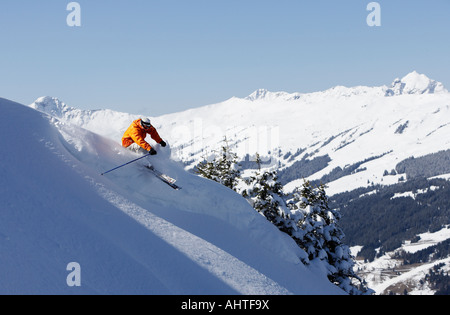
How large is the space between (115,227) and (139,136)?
5.17 metres

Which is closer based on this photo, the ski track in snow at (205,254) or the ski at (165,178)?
the ski track in snow at (205,254)

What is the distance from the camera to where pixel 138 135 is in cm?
1588

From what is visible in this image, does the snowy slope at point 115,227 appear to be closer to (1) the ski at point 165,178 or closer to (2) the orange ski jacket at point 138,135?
(1) the ski at point 165,178

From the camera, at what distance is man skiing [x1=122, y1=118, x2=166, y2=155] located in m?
15.7

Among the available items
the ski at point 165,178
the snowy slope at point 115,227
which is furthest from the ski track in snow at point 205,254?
the ski at point 165,178

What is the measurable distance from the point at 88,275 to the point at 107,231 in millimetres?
1978

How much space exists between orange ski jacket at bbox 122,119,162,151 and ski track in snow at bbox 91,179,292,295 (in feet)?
9.57

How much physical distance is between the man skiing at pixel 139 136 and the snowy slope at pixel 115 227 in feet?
1.65

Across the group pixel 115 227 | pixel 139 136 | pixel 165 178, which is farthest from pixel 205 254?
pixel 139 136

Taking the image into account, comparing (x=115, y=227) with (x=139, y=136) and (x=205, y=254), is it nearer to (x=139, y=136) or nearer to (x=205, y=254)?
(x=205, y=254)

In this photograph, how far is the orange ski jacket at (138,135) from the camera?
1565cm
